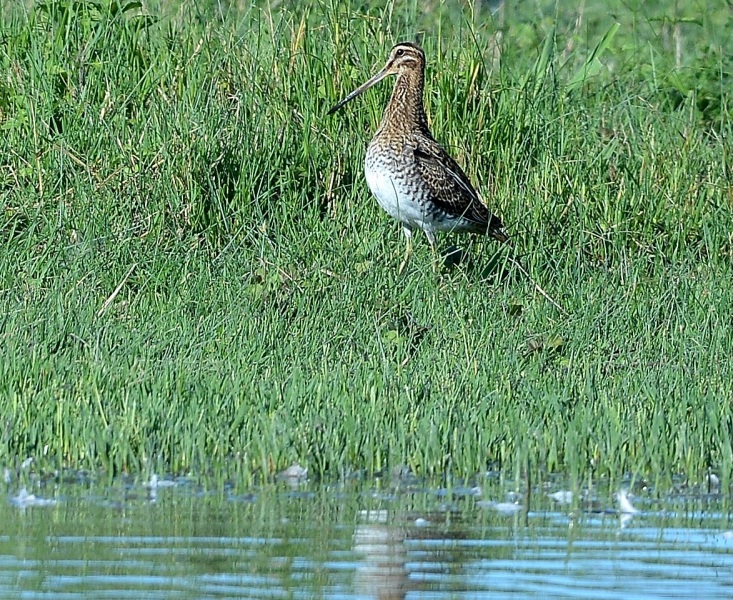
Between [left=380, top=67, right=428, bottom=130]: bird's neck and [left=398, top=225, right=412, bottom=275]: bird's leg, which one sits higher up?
[left=380, top=67, right=428, bottom=130]: bird's neck

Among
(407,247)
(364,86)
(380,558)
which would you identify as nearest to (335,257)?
(407,247)

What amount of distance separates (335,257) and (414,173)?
686mm

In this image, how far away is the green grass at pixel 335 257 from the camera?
508 cm

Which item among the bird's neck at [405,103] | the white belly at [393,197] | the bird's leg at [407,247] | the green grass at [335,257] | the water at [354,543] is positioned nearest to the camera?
the water at [354,543]

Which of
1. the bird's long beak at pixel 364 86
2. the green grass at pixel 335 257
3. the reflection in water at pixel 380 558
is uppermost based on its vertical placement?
the bird's long beak at pixel 364 86

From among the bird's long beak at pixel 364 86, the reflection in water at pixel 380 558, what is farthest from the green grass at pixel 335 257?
the reflection in water at pixel 380 558

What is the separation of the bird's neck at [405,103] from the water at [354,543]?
3758mm

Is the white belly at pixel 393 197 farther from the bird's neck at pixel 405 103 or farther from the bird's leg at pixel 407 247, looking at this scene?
the bird's neck at pixel 405 103

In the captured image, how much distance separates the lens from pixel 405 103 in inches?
326

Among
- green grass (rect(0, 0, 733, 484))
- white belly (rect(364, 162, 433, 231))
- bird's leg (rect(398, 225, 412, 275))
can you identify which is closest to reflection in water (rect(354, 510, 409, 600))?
green grass (rect(0, 0, 733, 484))

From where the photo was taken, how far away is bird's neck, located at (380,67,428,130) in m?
8.26

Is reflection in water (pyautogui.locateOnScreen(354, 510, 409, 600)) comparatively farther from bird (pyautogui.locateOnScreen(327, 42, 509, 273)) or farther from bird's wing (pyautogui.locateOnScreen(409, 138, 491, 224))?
bird's wing (pyautogui.locateOnScreen(409, 138, 491, 224))

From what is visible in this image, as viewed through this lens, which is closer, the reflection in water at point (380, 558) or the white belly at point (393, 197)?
the reflection in water at point (380, 558)

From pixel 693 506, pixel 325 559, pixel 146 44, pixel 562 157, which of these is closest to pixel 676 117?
pixel 562 157
